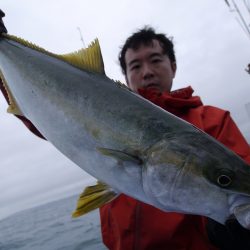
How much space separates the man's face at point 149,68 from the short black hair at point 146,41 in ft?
0.23

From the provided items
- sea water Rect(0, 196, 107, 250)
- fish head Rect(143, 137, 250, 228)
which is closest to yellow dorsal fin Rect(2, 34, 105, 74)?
fish head Rect(143, 137, 250, 228)

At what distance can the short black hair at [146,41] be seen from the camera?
157 inches

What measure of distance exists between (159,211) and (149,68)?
1625mm

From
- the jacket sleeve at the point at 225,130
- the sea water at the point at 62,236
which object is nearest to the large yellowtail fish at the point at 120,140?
the jacket sleeve at the point at 225,130

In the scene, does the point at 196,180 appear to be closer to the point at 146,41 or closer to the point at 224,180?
the point at 224,180

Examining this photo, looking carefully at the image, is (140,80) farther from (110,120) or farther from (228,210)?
(228,210)

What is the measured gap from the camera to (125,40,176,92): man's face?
381 centimetres

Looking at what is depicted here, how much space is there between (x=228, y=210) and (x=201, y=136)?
20.3 inches

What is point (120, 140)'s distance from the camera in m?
2.20

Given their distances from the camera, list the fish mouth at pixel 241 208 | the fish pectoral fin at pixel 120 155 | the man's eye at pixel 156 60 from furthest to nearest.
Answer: the man's eye at pixel 156 60 < the fish pectoral fin at pixel 120 155 < the fish mouth at pixel 241 208

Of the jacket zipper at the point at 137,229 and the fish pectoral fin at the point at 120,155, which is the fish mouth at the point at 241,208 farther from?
the jacket zipper at the point at 137,229

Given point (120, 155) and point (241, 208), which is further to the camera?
point (120, 155)

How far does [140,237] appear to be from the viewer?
2979 millimetres

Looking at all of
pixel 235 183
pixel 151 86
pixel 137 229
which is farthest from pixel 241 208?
Answer: pixel 151 86
